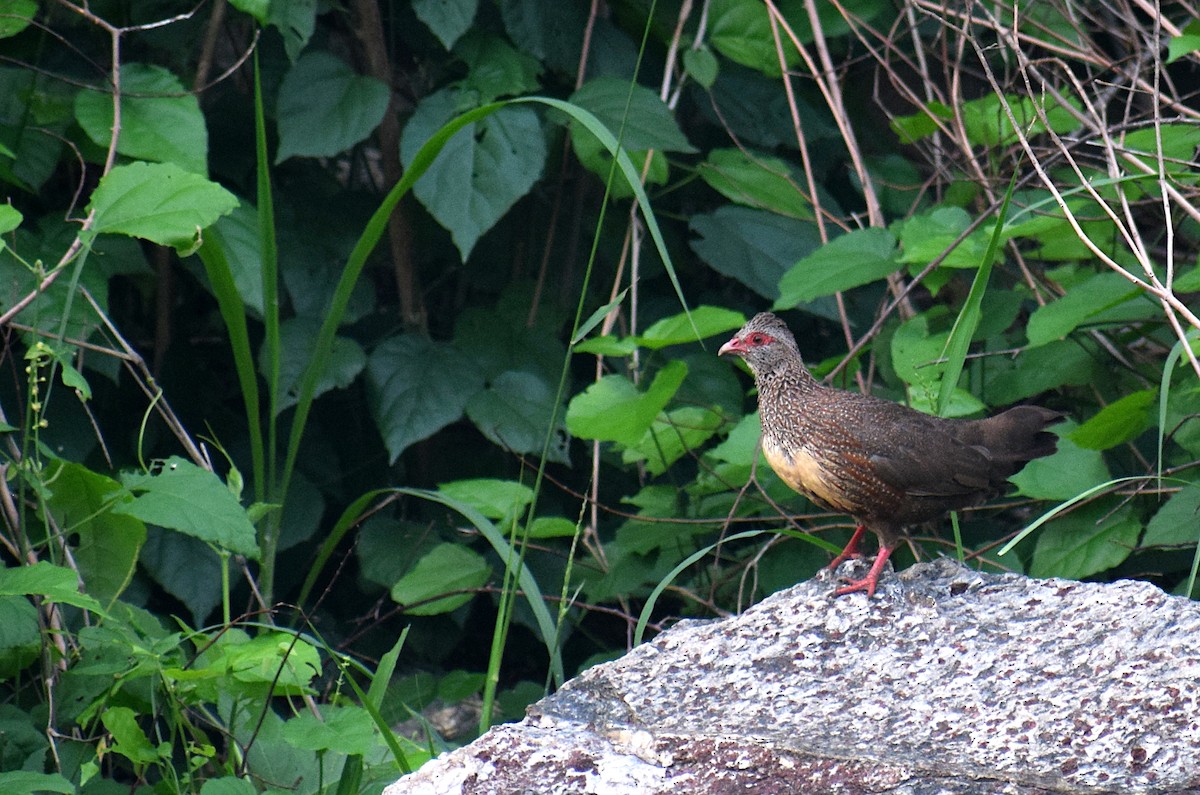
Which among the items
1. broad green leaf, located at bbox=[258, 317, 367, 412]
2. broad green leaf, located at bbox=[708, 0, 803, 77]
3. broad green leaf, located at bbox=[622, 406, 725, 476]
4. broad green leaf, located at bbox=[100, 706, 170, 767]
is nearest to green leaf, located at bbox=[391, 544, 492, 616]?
broad green leaf, located at bbox=[622, 406, 725, 476]

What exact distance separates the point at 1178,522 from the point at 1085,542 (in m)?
0.24

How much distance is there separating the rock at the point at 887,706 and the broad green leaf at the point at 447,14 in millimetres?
2035

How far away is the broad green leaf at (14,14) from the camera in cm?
325

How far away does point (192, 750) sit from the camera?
8.25 ft

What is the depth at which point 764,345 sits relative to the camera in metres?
3.16

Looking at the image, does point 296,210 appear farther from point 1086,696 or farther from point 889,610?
point 1086,696

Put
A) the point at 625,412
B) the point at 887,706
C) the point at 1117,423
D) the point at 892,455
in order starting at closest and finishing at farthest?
the point at 887,706 → the point at 892,455 → the point at 1117,423 → the point at 625,412

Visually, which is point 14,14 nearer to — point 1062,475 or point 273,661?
point 273,661

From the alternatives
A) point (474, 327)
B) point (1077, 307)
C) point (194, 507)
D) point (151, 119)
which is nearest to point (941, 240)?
point (1077, 307)

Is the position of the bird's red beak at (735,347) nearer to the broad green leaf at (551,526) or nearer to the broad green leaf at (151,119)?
the broad green leaf at (551,526)

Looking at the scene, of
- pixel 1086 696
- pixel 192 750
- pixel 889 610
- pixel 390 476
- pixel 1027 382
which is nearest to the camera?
pixel 1086 696

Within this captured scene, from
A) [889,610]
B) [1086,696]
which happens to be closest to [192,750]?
[889,610]

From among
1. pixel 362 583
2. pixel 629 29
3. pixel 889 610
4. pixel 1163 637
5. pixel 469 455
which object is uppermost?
pixel 629 29

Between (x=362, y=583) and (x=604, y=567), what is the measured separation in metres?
0.86
